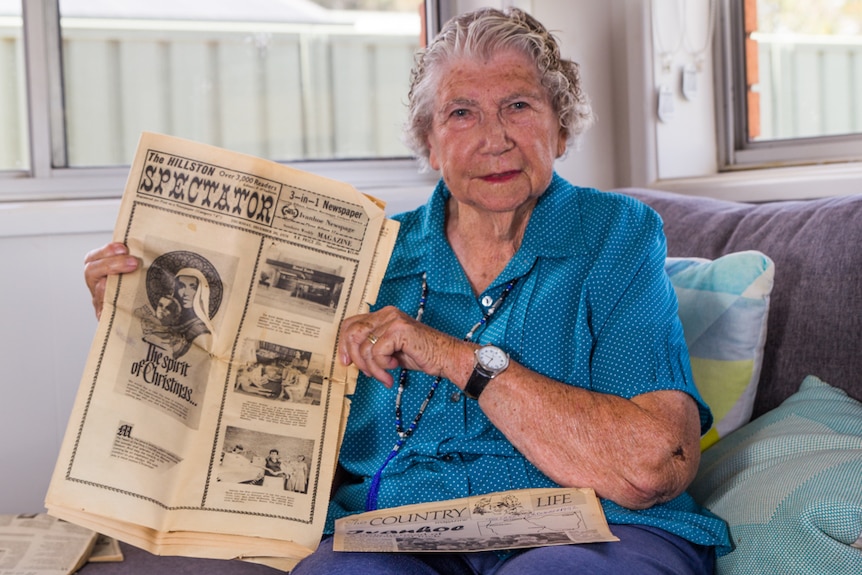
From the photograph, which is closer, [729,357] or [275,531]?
[275,531]

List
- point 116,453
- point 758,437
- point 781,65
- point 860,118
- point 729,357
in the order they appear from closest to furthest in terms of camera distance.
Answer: point 116,453, point 758,437, point 729,357, point 860,118, point 781,65

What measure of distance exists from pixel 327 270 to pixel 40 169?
3.73 ft

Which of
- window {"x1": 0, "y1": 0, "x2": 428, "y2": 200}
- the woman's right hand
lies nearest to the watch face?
the woman's right hand

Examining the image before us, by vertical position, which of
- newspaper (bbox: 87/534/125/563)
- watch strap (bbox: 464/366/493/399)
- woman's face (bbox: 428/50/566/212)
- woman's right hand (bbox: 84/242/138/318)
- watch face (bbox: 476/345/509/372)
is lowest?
newspaper (bbox: 87/534/125/563)

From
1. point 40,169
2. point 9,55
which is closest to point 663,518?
point 40,169

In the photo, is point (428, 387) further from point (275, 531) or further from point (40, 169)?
point (40, 169)

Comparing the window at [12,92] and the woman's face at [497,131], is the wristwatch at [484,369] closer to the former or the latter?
the woman's face at [497,131]

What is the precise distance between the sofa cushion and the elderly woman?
0.22m

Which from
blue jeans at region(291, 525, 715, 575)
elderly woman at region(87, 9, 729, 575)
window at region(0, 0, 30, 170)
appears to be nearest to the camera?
blue jeans at region(291, 525, 715, 575)

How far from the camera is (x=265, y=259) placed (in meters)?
1.20

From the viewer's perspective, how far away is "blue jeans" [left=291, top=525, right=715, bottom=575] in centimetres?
102

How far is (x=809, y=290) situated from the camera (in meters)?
1.34

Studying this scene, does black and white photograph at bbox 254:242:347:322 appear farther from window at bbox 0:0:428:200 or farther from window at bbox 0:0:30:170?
window at bbox 0:0:30:170

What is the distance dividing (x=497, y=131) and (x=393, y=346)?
0.39 metres
